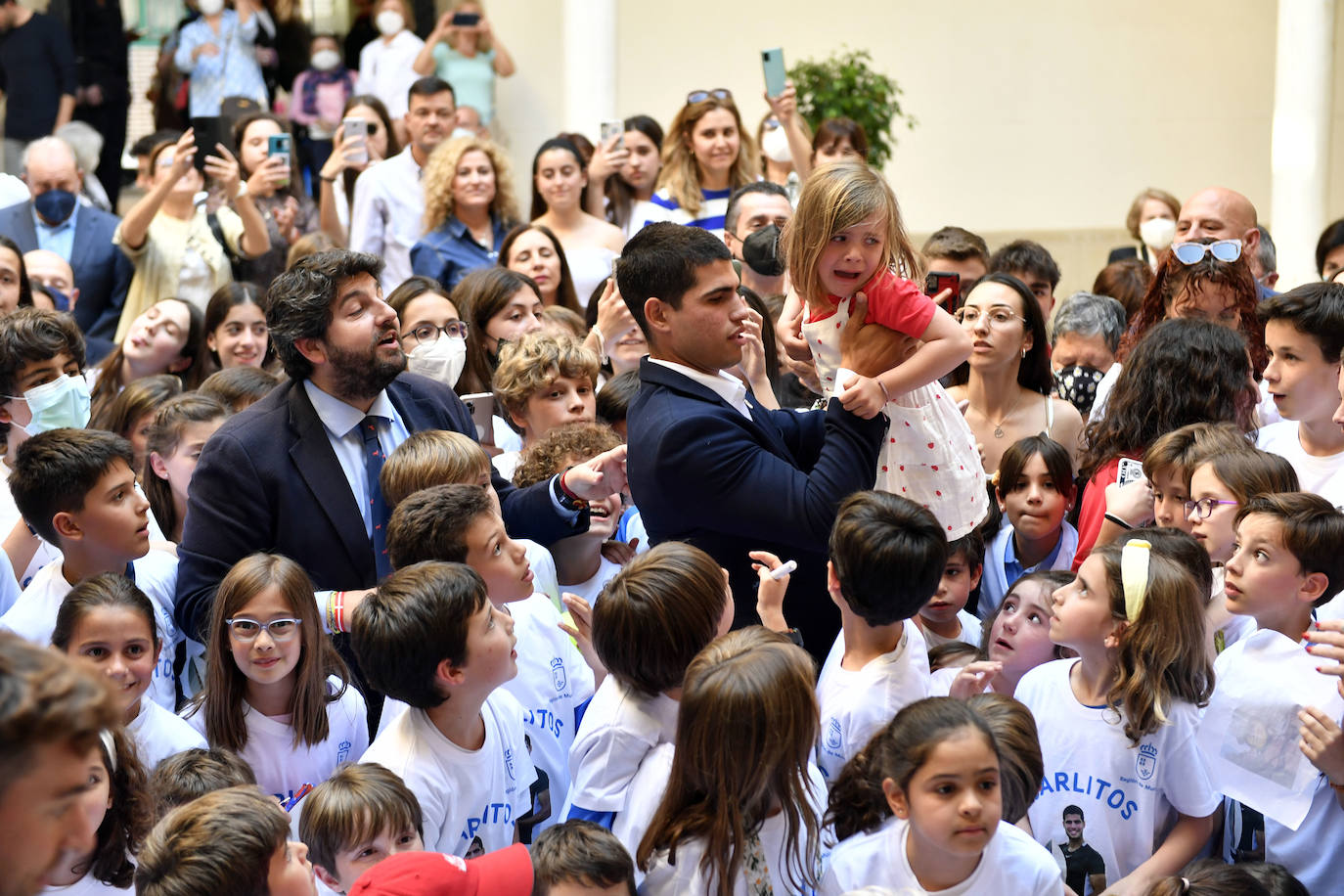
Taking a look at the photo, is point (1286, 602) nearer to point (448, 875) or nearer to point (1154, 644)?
point (1154, 644)

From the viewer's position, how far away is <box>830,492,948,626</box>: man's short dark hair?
2.74 m

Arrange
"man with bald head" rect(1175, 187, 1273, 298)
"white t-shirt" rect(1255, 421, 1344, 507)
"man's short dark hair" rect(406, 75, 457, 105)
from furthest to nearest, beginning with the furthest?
"man's short dark hair" rect(406, 75, 457, 105), "man with bald head" rect(1175, 187, 1273, 298), "white t-shirt" rect(1255, 421, 1344, 507)

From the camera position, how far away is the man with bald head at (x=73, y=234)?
640cm

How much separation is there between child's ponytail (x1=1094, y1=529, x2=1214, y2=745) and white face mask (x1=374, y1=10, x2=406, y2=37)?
7.82 m

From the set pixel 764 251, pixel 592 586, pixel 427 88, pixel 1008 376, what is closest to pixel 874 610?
pixel 592 586

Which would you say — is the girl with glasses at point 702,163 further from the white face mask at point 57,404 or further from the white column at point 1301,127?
the white column at point 1301,127

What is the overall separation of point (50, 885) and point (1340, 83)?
11150 millimetres

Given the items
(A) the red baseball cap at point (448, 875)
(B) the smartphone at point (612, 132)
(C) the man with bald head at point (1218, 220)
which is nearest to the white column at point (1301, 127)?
(C) the man with bald head at point (1218, 220)

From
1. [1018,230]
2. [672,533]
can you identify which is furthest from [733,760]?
[1018,230]

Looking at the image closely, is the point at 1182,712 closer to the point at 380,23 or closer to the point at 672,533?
the point at 672,533

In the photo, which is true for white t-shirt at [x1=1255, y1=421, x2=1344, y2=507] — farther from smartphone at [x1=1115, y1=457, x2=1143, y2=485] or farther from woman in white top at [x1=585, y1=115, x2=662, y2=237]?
woman in white top at [x1=585, y1=115, x2=662, y2=237]

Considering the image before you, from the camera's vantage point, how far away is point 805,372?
12.8 ft

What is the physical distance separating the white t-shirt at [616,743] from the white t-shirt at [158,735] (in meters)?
0.86

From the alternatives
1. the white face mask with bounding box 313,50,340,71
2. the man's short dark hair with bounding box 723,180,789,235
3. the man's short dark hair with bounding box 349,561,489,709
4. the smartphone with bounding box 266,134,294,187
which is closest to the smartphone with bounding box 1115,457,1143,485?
the man's short dark hair with bounding box 349,561,489,709
